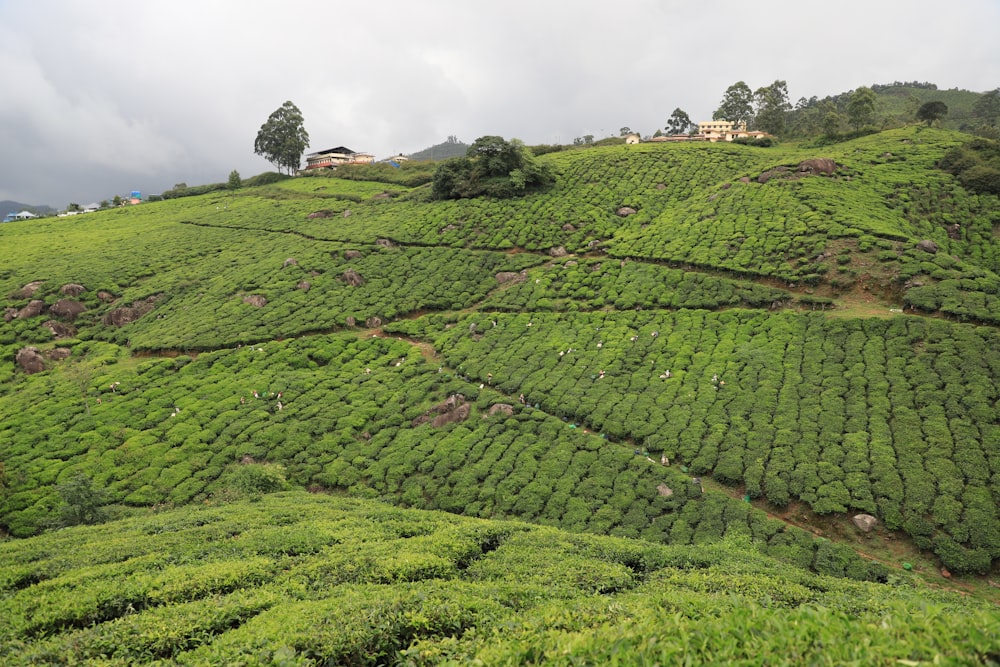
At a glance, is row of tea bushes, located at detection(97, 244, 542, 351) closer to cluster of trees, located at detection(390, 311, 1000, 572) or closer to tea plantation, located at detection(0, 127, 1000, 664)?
tea plantation, located at detection(0, 127, 1000, 664)

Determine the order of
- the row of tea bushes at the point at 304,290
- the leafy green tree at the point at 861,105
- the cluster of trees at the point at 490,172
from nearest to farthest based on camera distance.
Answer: the row of tea bushes at the point at 304,290 → the cluster of trees at the point at 490,172 → the leafy green tree at the point at 861,105

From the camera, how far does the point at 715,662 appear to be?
641 cm

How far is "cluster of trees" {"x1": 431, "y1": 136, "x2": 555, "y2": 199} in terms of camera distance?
67.9 m

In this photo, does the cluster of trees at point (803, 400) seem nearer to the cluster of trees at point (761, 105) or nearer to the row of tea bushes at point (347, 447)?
the row of tea bushes at point (347, 447)

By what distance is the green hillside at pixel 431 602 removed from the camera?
695cm

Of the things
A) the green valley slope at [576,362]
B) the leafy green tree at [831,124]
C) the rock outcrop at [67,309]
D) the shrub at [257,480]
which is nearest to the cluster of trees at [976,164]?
the green valley slope at [576,362]

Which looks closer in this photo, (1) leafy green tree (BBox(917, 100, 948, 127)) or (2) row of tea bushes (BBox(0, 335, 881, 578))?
(2) row of tea bushes (BBox(0, 335, 881, 578))

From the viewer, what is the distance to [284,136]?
110 m

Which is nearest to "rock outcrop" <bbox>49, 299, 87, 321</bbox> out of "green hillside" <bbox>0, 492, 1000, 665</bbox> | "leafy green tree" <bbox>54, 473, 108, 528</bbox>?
"leafy green tree" <bbox>54, 473, 108, 528</bbox>

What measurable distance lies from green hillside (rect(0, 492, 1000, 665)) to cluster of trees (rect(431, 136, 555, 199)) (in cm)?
5655

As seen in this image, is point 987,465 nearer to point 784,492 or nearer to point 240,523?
point 784,492

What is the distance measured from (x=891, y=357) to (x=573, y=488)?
2051cm

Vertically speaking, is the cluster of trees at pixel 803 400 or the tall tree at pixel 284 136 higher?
the tall tree at pixel 284 136

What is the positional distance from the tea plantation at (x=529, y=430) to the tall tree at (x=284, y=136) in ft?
172
